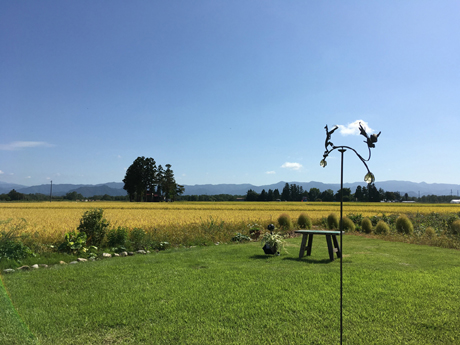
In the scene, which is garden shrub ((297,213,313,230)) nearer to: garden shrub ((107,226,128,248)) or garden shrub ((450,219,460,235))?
garden shrub ((450,219,460,235))

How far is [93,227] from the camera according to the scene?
9914 mm

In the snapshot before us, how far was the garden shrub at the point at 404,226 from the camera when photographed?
14.9 meters

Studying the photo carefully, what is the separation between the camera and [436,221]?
54.9ft

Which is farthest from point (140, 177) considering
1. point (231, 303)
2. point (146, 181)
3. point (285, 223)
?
point (231, 303)

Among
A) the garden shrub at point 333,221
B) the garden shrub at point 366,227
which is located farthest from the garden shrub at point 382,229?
the garden shrub at point 333,221

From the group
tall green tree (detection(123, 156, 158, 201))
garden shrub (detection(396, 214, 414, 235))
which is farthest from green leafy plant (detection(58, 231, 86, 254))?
tall green tree (detection(123, 156, 158, 201))

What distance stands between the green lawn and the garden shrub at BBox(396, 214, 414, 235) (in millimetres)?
7723

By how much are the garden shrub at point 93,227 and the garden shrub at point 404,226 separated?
47.1 feet

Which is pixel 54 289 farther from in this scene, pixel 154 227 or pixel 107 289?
pixel 154 227

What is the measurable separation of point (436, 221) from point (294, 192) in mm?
77780

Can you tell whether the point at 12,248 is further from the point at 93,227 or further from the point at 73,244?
the point at 93,227

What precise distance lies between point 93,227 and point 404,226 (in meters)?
15.0

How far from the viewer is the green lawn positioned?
3701 mm

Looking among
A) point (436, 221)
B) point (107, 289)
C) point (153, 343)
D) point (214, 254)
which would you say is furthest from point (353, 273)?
point (436, 221)
